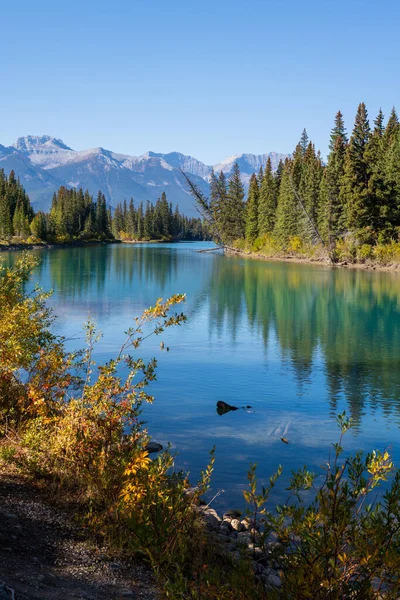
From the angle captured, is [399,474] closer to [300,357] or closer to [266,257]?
[300,357]

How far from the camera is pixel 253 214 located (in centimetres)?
11175

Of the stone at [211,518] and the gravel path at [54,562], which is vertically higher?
the gravel path at [54,562]

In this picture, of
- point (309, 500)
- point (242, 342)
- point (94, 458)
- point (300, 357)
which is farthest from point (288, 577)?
point (242, 342)

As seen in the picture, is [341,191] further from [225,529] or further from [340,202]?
[225,529]

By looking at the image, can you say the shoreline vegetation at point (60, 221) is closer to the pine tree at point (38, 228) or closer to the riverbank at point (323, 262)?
the pine tree at point (38, 228)

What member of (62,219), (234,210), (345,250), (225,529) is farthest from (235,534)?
(62,219)

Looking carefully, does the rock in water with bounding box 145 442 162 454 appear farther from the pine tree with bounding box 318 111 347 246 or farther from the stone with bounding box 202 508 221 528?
the pine tree with bounding box 318 111 347 246

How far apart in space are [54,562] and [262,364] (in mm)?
18962

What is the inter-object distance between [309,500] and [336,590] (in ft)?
23.5

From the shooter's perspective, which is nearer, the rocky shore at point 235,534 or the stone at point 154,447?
the rocky shore at point 235,534

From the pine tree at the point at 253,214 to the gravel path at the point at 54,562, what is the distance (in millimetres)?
105254

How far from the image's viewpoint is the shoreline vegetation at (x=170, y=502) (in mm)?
5059

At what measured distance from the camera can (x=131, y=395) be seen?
955cm

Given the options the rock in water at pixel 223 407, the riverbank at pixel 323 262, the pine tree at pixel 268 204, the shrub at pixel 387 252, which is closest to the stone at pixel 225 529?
the rock in water at pixel 223 407
